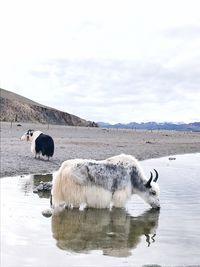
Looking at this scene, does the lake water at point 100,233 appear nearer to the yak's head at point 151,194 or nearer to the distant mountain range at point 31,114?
the yak's head at point 151,194

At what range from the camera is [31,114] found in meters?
100

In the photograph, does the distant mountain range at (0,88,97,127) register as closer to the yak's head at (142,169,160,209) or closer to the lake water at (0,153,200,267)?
the yak's head at (142,169,160,209)

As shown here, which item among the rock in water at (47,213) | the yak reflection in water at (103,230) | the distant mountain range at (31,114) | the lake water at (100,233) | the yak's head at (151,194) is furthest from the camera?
the distant mountain range at (31,114)

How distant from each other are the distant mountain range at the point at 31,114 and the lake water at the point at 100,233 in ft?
272

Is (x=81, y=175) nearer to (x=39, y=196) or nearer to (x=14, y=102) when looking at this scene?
(x=39, y=196)

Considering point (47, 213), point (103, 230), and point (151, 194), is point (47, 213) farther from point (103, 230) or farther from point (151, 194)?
point (151, 194)

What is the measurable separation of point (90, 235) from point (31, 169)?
8.67m

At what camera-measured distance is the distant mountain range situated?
97.3 metres

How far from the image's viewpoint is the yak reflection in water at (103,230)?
6.80m

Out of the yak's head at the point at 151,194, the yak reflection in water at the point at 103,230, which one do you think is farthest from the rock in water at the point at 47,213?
the yak's head at the point at 151,194

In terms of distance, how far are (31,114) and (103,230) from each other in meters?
93.8

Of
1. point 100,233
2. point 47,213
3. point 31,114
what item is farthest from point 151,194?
point 31,114

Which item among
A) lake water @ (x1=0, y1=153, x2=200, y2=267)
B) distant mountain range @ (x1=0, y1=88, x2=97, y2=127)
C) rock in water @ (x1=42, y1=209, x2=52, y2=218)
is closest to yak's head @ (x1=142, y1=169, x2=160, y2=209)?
lake water @ (x1=0, y1=153, x2=200, y2=267)

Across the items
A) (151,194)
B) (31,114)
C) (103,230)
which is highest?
(31,114)
